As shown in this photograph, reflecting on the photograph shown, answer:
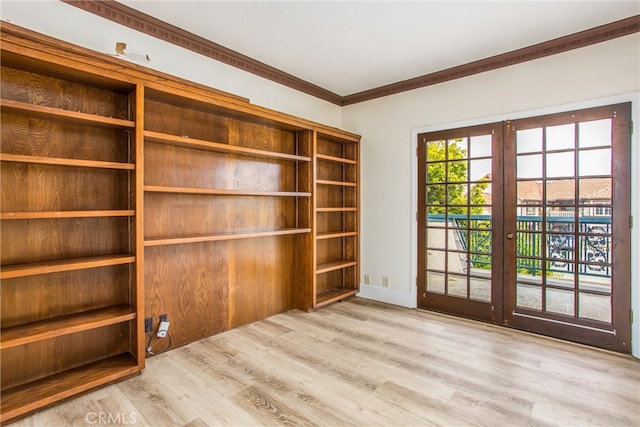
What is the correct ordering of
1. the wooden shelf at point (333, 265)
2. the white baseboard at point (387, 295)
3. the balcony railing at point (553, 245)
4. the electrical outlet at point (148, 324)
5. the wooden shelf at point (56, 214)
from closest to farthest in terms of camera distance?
1. the wooden shelf at point (56, 214)
2. the electrical outlet at point (148, 324)
3. the balcony railing at point (553, 245)
4. the wooden shelf at point (333, 265)
5. the white baseboard at point (387, 295)

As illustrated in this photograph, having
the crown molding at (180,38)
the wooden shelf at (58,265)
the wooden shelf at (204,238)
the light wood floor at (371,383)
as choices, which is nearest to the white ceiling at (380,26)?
the crown molding at (180,38)

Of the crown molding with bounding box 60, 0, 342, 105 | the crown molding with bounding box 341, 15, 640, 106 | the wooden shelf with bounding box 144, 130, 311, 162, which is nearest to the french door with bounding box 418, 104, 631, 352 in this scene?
the crown molding with bounding box 341, 15, 640, 106

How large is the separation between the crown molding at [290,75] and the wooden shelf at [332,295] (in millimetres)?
2611

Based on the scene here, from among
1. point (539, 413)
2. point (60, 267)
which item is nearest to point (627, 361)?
point (539, 413)

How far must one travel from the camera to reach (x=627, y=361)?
261cm

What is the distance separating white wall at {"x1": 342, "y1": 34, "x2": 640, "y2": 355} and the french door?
108 millimetres

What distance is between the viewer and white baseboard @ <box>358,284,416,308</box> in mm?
4016

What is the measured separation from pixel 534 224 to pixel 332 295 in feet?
7.79

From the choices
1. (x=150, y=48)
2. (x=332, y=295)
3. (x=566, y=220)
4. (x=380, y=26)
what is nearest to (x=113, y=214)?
(x=150, y=48)

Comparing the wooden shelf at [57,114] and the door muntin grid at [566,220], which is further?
the door muntin grid at [566,220]

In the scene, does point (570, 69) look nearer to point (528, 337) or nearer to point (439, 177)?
point (439, 177)

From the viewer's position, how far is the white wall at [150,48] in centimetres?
216

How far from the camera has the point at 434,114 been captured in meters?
3.79

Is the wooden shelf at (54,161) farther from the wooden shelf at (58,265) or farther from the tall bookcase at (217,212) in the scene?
the wooden shelf at (58,265)
